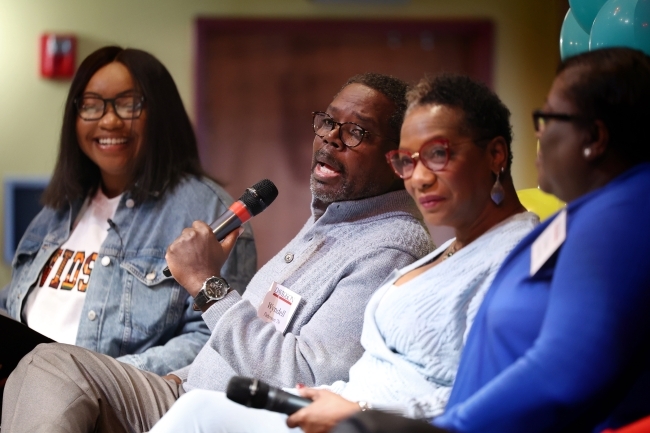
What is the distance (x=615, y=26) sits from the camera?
5.38ft

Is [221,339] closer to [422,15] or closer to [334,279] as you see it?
[334,279]

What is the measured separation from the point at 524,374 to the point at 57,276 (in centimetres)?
167

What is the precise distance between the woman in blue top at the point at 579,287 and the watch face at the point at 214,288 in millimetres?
691

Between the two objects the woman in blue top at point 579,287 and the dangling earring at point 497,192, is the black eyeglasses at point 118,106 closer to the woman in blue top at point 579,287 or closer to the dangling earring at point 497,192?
the dangling earring at point 497,192

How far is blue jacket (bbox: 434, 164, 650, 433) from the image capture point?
3.45ft

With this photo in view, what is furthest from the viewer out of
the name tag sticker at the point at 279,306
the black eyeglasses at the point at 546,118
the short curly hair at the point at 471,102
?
the name tag sticker at the point at 279,306

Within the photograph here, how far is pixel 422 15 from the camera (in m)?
4.37

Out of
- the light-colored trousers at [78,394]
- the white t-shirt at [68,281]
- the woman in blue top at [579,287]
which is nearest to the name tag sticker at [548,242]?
the woman in blue top at [579,287]

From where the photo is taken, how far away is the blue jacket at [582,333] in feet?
3.45

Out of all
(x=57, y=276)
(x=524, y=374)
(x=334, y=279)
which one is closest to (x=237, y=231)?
(x=334, y=279)

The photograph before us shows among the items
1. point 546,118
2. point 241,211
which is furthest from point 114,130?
point 546,118

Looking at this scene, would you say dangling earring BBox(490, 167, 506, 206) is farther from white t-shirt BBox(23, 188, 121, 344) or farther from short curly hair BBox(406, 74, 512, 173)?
white t-shirt BBox(23, 188, 121, 344)

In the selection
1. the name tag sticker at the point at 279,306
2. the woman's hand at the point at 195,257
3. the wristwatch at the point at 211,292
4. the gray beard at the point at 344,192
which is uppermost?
the gray beard at the point at 344,192

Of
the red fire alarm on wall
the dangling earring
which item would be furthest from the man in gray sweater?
the red fire alarm on wall
